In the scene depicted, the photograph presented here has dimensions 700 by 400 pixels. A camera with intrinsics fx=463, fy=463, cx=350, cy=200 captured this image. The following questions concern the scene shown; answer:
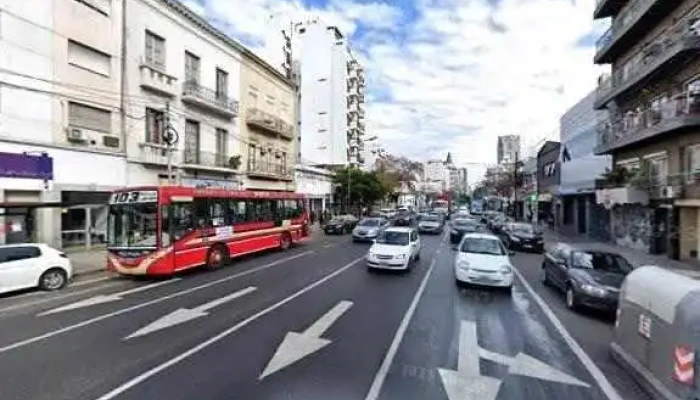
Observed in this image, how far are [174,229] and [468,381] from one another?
38.7ft

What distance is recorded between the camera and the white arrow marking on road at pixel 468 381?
19.3 ft

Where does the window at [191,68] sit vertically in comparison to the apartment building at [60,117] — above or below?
above

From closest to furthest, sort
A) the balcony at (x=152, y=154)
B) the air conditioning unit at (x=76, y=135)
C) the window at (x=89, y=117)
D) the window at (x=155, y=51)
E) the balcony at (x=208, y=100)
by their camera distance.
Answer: the air conditioning unit at (x=76, y=135) < the window at (x=89, y=117) < the balcony at (x=152, y=154) < the window at (x=155, y=51) < the balcony at (x=208, y=100)

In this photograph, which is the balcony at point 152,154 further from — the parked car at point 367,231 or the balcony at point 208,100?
the parked car at point 367,231

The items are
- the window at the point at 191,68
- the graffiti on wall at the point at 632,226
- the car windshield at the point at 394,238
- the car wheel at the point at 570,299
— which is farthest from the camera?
the window at the point at 191,68

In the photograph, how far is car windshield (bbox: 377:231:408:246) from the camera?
17.1 m

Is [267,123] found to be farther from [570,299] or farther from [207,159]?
[570,299]

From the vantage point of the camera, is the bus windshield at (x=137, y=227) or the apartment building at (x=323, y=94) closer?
the bus windshield at (x=137, y=227)

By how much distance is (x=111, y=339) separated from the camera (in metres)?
8.12

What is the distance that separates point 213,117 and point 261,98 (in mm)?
8386

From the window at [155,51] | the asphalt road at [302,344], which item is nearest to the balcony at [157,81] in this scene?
the window at [155,51]

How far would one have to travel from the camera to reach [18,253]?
12734 millimetres

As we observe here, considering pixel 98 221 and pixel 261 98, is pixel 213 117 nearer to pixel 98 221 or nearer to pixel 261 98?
pixel 261 98

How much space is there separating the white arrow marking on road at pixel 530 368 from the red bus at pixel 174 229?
11002mm
